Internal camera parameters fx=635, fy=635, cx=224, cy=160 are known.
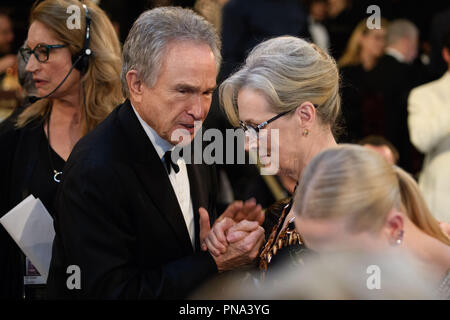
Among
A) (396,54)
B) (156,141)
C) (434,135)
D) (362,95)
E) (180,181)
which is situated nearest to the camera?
(156,141)

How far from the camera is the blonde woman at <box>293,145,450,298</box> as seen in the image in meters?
1.69

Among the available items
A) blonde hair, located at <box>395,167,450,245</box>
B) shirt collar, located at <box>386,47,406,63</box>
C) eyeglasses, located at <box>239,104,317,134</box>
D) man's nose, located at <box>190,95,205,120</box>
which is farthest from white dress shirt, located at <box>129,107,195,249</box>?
shirt collar, located at <box>386,47,406,63</box>

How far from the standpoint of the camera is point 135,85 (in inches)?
90.1

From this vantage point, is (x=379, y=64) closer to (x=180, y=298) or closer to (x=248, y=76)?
(x=248, y=76)

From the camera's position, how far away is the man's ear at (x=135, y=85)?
228 cm

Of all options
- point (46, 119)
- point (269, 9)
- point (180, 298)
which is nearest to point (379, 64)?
point (269, 9)

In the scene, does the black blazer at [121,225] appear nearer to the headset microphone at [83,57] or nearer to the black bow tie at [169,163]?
the black bow tie at [169,163]

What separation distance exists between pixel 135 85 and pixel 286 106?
548 mm

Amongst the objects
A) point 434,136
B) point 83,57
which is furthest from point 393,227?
point 434,136

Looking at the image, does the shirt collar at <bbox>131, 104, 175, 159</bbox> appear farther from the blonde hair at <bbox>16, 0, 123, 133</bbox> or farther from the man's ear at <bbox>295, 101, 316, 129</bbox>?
the blonde hair at <bbox>16, 0, 123, 133</bbox>

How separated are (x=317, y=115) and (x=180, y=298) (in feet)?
2.63

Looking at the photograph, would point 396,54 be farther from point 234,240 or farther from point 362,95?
point 234,240

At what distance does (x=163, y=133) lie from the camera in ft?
7.48

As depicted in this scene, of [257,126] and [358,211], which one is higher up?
[257,126]
